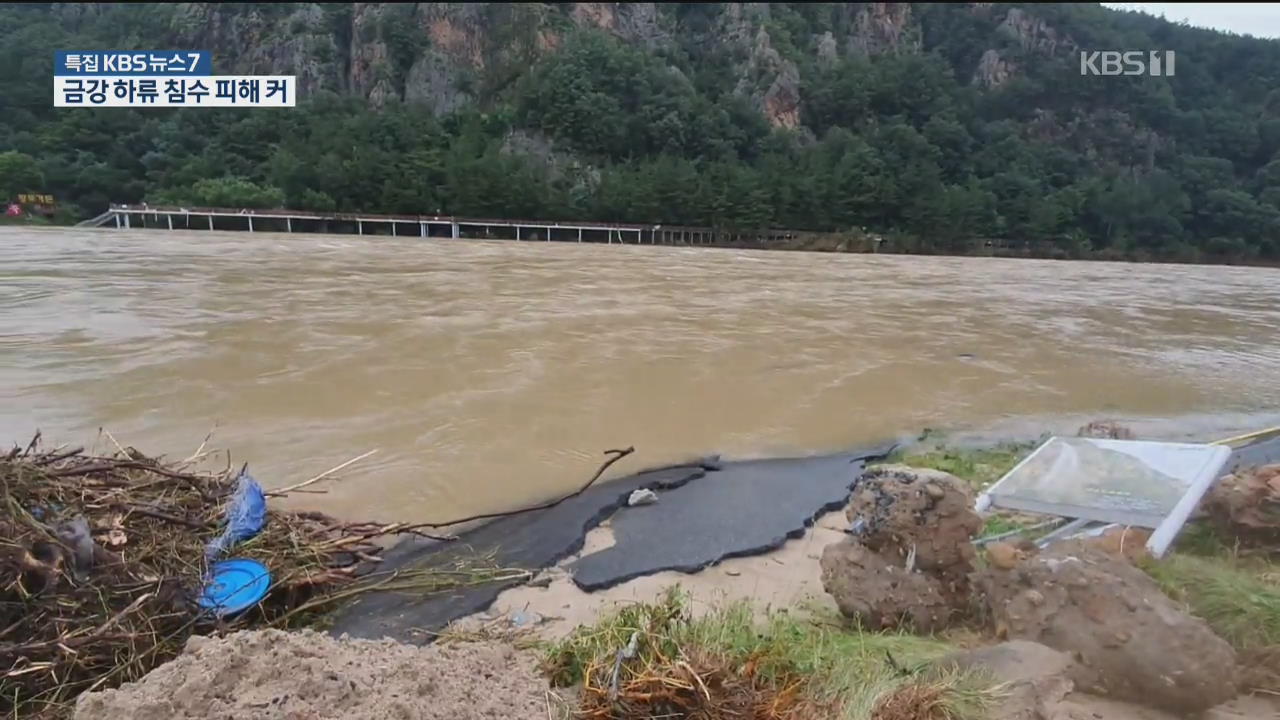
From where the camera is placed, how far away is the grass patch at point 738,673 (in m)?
2.38

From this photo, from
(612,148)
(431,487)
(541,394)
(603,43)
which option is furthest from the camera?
(603,43)

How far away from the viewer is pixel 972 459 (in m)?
6.12

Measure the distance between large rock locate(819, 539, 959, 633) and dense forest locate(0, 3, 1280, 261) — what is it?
2077 inches

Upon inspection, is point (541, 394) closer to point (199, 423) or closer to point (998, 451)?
point (199, 423)

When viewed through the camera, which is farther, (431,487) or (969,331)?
(969,331)

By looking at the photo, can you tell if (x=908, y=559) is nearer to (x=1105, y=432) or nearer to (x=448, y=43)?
(x=1105, y=432)

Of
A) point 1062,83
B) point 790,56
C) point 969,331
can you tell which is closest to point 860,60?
point 790,56

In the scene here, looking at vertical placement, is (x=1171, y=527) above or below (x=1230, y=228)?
below

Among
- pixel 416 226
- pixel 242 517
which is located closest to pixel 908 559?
pixel 242 517

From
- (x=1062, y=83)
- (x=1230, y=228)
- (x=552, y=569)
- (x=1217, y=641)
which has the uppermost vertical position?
(x=1062, y=83)

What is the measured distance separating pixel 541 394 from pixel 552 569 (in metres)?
4.07

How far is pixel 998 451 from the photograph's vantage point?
6.48m

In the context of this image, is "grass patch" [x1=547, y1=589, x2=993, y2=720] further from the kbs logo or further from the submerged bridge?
the kbs logo
